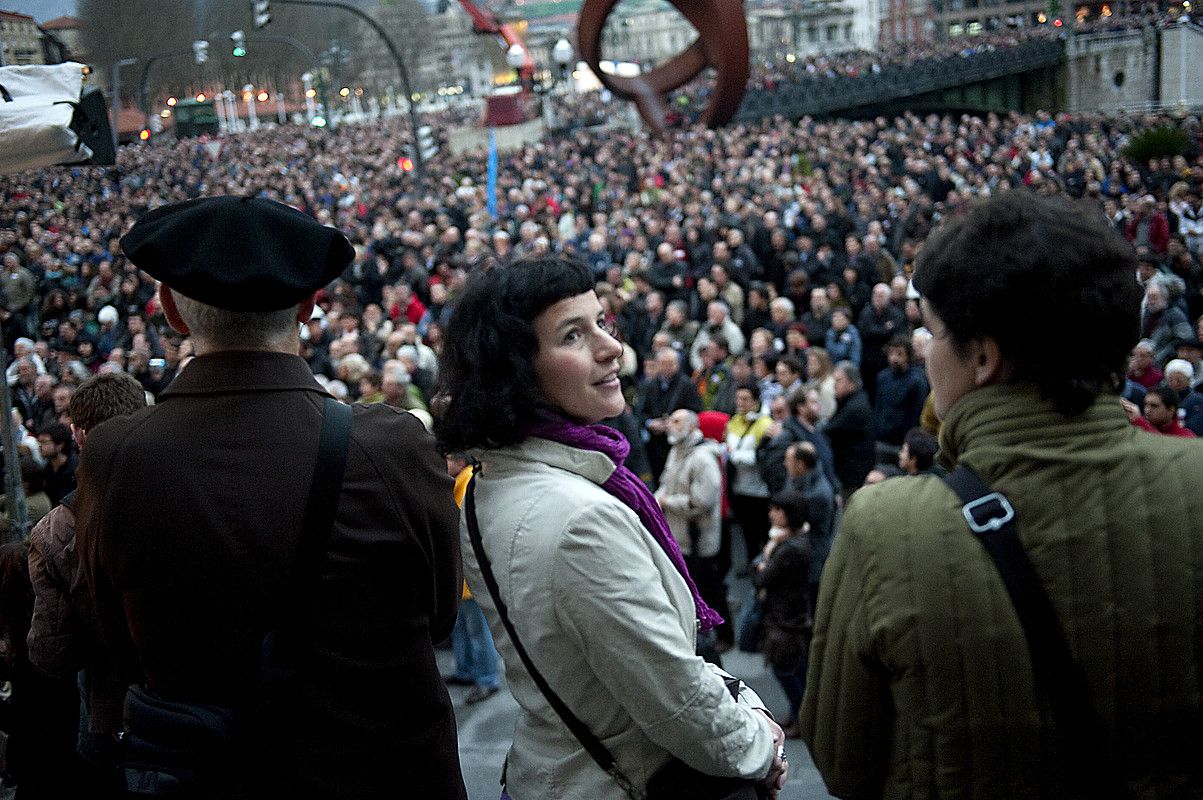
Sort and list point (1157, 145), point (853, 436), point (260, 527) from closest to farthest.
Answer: point (260, 527)
point (853, 436)
point (1157, 145)

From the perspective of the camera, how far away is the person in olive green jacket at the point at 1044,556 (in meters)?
1.37

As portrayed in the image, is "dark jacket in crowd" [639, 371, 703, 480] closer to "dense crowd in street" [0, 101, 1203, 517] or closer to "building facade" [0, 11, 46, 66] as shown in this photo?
"dense crowd in street" [0, 101, 1203, 517]

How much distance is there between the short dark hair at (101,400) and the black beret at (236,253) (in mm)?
1021

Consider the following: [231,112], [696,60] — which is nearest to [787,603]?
[696,60]

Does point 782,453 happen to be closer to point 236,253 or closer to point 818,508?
point 818,508

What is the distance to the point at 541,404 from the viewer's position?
1887 millimetres

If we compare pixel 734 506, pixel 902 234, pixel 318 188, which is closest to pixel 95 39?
pixel 318 188

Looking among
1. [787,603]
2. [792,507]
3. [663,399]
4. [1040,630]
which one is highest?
[1040,630]

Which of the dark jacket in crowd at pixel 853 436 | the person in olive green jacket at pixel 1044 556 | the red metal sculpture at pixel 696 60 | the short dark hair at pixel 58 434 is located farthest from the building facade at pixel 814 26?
the person in olive green jacket at pixel 1044 556

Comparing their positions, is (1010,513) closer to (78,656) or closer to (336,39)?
(78,656)

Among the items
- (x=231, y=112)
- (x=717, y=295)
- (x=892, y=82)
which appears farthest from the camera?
(x=231, y=112)

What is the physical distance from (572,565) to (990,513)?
24.5 inches

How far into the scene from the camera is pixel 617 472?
6.39ft

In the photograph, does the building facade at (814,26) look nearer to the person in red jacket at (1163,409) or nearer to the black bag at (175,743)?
the person in red jacket at (1163,409)
